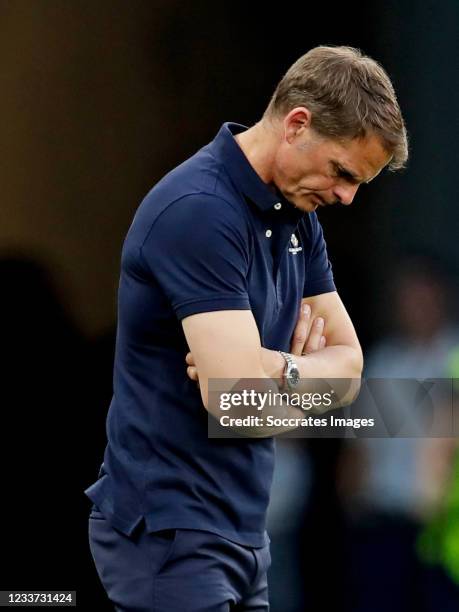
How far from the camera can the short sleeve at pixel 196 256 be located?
7.29 feet

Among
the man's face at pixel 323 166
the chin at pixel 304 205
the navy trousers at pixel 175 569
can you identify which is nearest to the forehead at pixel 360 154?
the man's face at pixel 323 166

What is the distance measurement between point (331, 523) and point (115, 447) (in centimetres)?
173

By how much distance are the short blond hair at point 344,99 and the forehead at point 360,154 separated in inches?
0.5

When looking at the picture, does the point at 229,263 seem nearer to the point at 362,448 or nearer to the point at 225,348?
the point at 225,348

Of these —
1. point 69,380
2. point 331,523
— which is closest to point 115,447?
point 69,380

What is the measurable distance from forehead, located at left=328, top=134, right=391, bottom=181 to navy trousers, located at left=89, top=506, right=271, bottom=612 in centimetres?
78

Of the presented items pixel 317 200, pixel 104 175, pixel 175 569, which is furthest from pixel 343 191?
pixel 104 175

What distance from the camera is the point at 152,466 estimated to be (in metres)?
2.35

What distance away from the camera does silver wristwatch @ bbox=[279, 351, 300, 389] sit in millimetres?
2402

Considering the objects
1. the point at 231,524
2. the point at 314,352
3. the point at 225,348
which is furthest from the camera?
the point at 314,352

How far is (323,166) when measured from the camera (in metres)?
2.38

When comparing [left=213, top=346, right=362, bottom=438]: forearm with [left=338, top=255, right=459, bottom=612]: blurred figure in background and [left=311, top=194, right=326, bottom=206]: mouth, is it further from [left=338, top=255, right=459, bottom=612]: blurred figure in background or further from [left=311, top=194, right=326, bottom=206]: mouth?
[left=338, top=255, right=459, bottom=612]: blurred figure in background

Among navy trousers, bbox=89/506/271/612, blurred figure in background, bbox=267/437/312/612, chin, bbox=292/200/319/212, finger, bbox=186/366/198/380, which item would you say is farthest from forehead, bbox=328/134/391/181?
blurred figure in background, bbox=267/437/312/612

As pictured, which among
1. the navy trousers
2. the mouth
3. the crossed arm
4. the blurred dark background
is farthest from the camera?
the blurred dark background
